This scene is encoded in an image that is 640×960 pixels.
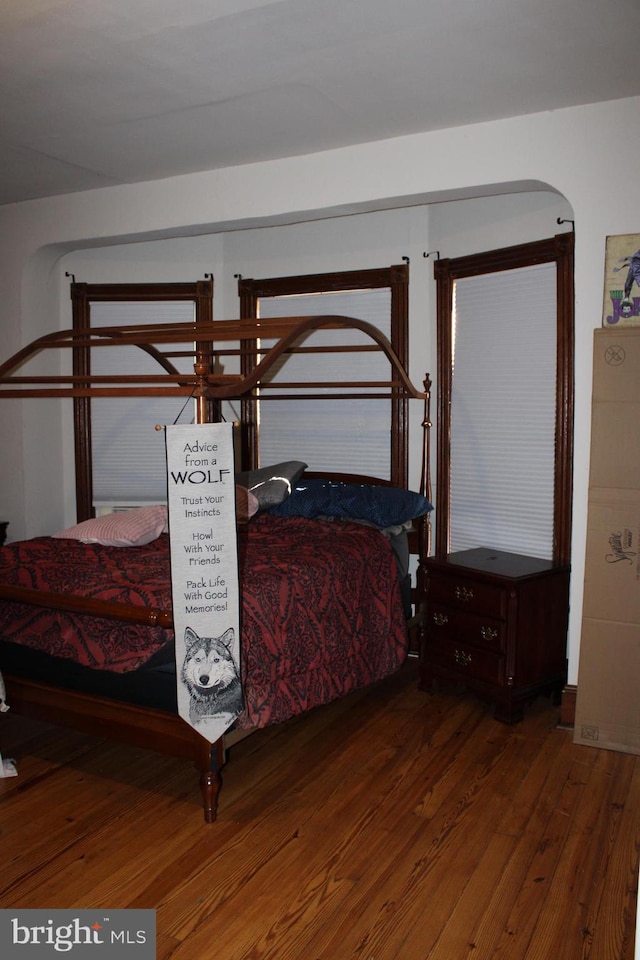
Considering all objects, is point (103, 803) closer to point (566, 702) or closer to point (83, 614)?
point (83, 614)

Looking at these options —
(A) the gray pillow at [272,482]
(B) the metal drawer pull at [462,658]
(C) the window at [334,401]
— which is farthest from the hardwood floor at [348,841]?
(C) the window at [334,401]

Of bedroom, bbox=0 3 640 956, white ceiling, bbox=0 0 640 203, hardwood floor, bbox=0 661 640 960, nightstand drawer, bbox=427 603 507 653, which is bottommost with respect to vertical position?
hardwood floor, bbox=0 661 640 960

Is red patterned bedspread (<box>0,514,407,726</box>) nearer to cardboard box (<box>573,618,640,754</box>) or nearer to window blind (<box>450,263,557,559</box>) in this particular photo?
window blind (<box>450,263,557,559</box>)

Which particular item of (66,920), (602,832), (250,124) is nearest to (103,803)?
(66,920)

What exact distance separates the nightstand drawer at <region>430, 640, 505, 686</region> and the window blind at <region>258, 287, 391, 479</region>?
1.20m

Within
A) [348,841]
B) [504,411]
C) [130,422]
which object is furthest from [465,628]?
[130,422]

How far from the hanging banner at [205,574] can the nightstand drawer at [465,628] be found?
1414 mm

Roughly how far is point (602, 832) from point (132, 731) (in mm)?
1658

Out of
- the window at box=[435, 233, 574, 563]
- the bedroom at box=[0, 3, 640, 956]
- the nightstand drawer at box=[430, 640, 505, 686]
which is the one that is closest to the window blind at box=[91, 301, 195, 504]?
the bedroom at box=[0, 3, 640, 956]

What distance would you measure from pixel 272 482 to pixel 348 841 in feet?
6.76

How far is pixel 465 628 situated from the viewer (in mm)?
3654

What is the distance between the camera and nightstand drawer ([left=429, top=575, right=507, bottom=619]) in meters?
3.48

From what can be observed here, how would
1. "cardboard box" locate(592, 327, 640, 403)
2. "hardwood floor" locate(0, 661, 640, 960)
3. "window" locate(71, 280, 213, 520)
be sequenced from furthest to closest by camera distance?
1. "window" locate(71, 280, 213, 520)
2. "cardboard box" locate(592, 327, 640, 403)
3. "hardwood floor" locate(0, 661, 640, 960)

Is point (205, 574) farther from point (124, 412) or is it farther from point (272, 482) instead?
point (124, 412)
